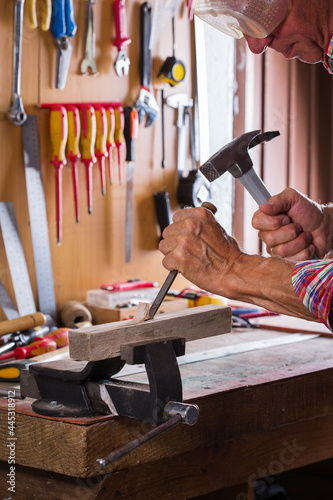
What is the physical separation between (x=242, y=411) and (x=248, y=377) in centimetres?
13

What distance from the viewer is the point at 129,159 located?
3004 millimetres

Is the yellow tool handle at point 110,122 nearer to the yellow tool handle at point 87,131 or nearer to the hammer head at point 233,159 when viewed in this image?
the yellow tool handle at point 87,131

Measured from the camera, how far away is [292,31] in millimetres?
1650

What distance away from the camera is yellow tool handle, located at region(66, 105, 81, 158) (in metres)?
2.70

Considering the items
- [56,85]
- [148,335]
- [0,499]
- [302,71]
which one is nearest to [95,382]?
[148,335]

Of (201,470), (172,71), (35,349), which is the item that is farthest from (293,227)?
(172,71)

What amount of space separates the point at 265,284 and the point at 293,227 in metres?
0.45

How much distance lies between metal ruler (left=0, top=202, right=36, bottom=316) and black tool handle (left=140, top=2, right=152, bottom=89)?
91cm

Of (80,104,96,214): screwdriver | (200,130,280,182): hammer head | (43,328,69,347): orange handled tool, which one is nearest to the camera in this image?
(200,130,280,182): hammer head

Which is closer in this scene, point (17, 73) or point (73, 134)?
point (17, 73)

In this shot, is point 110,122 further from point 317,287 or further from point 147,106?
point 317,287

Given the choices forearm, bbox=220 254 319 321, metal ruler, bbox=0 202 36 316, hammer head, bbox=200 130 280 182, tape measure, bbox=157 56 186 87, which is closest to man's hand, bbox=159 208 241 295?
forearm, bbox=220 254 319 321

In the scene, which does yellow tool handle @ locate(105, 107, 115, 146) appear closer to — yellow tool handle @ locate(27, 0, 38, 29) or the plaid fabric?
yellow tool handle @ locate(27, 0, 38, 29)

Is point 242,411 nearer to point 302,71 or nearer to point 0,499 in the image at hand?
point 0,499
